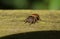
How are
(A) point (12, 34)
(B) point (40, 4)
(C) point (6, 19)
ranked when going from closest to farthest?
(A) point (12, 34), (C) point (6, 19), (B) point (40, 4)

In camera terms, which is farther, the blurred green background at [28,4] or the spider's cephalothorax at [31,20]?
the blurred green background at [28,4]

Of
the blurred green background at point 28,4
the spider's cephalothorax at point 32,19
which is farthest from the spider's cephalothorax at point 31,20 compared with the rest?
the blurred green background at point 28,4

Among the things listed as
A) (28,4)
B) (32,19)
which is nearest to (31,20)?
(32,19)

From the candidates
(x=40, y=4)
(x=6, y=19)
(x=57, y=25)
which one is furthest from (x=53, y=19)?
(x=40, y=4)

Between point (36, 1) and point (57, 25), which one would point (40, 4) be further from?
point (57, 25)

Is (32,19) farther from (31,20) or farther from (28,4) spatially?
(28,4)

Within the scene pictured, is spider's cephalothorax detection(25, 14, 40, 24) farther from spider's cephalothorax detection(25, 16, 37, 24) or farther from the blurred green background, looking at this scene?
the blurred green background

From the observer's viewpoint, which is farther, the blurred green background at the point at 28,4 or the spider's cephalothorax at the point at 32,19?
the blurred green background at the point at 28,4

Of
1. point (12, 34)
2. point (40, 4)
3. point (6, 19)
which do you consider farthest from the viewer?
point (40, 4)

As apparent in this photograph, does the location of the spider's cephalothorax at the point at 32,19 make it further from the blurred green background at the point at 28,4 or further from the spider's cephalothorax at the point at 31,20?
the blurred green background at the point at 28,4

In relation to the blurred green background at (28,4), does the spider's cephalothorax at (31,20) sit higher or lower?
higher

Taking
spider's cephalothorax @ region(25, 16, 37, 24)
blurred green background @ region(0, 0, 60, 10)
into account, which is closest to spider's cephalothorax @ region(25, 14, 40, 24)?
spider's cephalothorax @ region(25, 16, 37, 24)
